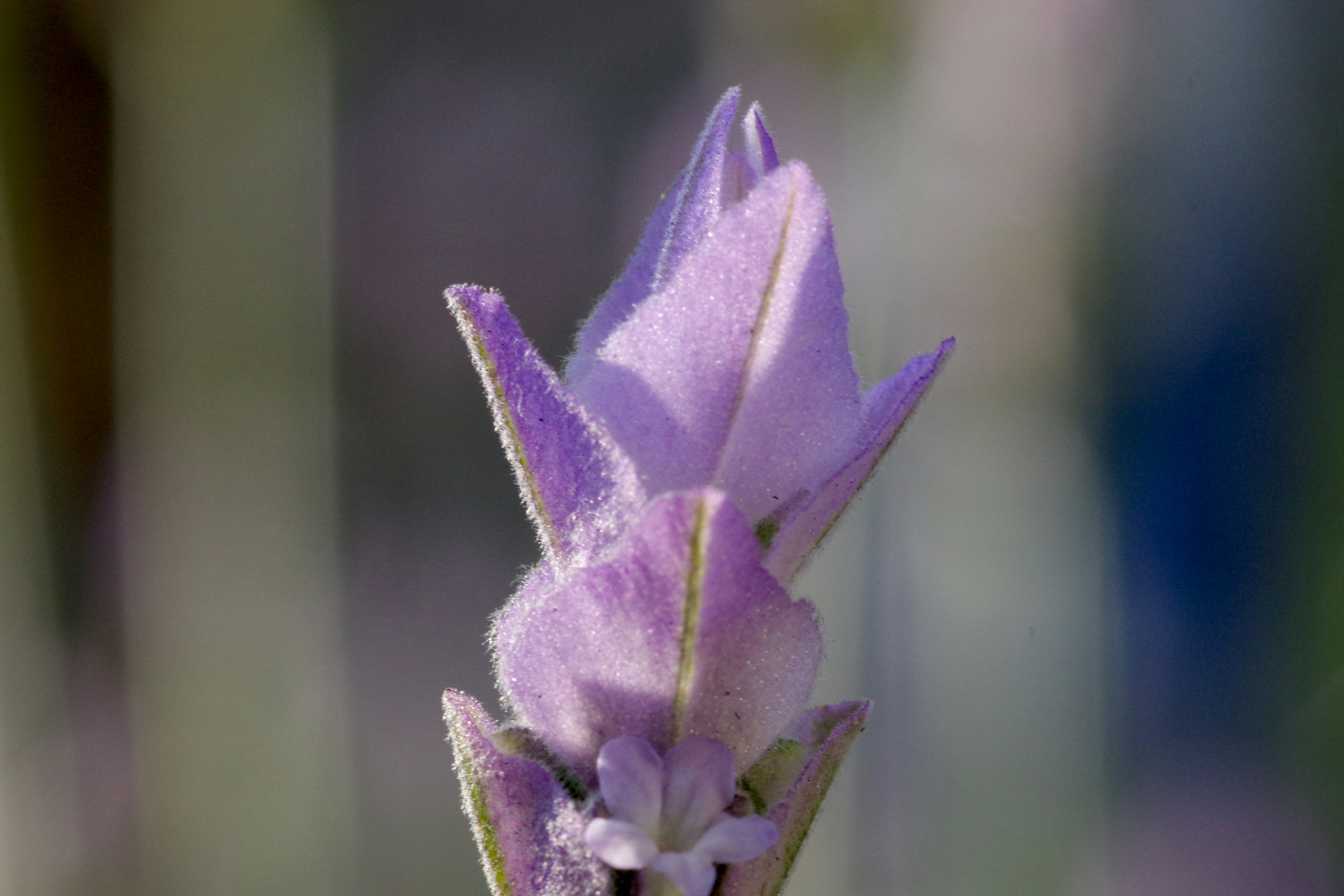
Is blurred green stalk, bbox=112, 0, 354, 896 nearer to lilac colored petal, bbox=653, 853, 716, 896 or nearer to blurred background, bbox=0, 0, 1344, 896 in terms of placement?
blurred background, bbox=0, 0, 1344, 896

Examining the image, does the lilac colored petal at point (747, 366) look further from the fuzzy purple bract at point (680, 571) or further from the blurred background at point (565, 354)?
the blurred background at point (565, 354)

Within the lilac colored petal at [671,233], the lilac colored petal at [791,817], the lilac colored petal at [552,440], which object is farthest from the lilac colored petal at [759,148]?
the lilac colored petal at [791,817]

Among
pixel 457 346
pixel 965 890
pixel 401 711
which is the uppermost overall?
pixel 457 346

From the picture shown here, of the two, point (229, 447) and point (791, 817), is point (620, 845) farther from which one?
point (229, 447)

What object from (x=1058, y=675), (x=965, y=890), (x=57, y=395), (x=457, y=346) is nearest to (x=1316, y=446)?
(x=1058, y=675)

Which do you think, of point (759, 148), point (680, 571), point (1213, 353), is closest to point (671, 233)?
point (759, 148)

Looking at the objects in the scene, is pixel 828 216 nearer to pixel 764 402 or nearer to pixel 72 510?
pixel 764 402

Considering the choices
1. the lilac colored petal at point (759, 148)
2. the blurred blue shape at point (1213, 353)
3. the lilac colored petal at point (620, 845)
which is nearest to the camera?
the lilac colored petal at point (620, 845)
